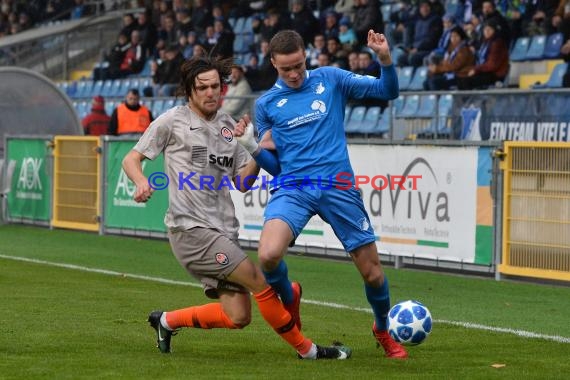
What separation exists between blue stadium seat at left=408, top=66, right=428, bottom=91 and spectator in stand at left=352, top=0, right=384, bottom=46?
159 cm

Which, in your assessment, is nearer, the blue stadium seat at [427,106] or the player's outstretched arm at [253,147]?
the player's outstretched arm at [253,147]

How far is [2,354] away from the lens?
786 cm

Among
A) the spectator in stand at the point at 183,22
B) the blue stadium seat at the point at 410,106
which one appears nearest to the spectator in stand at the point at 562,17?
the blue stadium seat at the point at 410,106

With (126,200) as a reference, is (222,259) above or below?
below

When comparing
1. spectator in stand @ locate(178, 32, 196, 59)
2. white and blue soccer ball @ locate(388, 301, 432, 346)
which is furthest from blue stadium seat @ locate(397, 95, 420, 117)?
spectator in stand @ locate(178, 32, 196, 59)

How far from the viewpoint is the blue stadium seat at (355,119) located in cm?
1912

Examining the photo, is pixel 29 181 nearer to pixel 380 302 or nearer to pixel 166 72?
pixel 166 72

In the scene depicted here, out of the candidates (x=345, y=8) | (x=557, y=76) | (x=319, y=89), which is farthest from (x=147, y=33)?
(x=319, y=89)

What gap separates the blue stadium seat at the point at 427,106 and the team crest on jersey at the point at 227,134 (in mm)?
8261

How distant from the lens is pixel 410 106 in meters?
16.5

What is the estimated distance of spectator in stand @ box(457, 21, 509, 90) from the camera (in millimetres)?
19016

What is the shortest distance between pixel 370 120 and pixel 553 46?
10.6 feet

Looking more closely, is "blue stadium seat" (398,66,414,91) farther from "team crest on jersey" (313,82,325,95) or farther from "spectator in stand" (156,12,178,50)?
"team crest on jersey" (313,82,325,95)

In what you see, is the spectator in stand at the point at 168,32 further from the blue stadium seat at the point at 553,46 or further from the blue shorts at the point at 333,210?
the blue shorts at the point at 333,210
